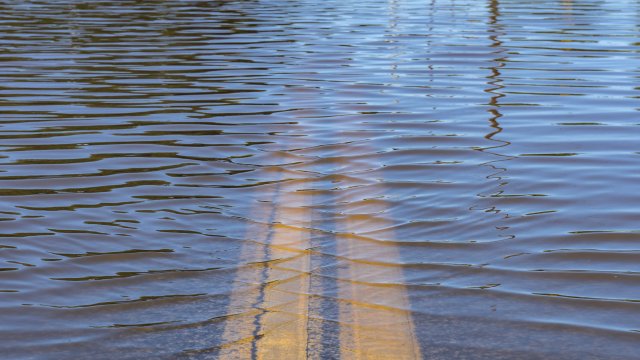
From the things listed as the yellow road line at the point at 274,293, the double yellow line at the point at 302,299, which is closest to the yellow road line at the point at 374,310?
the double yellow line at the point at 302,299

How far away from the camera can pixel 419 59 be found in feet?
38.4

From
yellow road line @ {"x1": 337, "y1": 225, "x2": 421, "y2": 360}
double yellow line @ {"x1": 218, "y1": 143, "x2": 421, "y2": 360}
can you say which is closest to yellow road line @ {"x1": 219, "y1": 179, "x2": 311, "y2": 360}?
double yellow line @ {"x1": 218, "y1": 143, "x2": 421, "y2": 360}

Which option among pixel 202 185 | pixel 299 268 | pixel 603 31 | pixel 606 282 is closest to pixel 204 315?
pixel 299 268

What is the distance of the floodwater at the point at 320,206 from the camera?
3.90 metres

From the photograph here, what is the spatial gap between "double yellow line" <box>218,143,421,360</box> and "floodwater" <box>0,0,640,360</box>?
0.05 feet

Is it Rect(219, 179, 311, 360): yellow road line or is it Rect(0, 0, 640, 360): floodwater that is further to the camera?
Rect(0, 0, 640, 360): floodwater

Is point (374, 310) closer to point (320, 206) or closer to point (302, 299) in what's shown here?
point (302, 299)

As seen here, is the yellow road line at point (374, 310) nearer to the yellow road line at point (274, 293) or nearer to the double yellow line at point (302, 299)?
the double yellow line at point (302, 299)

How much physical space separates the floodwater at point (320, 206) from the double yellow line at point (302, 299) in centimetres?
1

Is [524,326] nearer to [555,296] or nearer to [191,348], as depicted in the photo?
[555,296]

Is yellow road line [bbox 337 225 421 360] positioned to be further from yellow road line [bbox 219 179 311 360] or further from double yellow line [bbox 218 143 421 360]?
yellow road line [bbox 219 179 311 360]

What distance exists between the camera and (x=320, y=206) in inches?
223

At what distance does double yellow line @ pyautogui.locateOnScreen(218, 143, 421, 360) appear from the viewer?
3.70 m

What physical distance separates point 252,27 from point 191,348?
39.3ft
